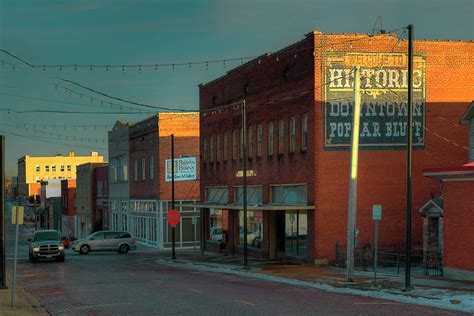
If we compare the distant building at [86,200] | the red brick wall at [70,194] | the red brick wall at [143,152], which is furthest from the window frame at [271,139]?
the red brick wall at [70,194]

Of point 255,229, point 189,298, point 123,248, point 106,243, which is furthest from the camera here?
point 123,248

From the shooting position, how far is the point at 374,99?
107ft

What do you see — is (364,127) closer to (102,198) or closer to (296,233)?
(296,233)

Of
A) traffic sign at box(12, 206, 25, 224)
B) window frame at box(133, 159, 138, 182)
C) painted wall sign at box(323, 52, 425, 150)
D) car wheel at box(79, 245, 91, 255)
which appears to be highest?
painted wall sign at box(323, 52, 425, 150)

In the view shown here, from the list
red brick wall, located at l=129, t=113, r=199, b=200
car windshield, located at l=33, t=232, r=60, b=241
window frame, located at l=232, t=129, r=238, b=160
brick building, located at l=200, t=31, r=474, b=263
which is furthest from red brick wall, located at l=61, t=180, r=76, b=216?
brick building, located at l=200, t=31, r=474, b=263

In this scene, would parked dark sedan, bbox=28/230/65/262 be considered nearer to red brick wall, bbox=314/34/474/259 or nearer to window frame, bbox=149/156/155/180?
red brick wall, bbox=314/34/474/259

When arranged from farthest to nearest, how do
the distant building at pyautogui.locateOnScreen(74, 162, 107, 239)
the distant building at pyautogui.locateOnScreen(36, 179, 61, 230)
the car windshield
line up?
the distant building at pyautogui.locateOnScreen(36, 179, 61, 230) < the distant building at pyautogui.locateOnScreen(74, 162, 107, 239) < the car windshield

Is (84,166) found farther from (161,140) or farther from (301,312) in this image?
(301,312)

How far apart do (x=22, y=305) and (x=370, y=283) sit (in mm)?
11434

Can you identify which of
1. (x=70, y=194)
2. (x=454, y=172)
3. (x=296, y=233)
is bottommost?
(x=70, y=194)

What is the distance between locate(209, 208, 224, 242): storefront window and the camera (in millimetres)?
47406

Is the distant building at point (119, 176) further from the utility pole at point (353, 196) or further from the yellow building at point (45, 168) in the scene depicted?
the yellow building at point (45, 168)

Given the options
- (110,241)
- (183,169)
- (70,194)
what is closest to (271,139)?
(110,241)

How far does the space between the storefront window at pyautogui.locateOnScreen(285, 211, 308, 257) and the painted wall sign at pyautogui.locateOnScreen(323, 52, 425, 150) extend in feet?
14.7
